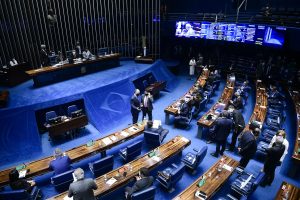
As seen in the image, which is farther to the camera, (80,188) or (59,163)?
(59,163)

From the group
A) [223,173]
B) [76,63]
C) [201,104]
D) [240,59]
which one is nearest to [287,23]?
[240,59]

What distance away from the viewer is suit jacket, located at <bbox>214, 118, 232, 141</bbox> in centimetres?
802

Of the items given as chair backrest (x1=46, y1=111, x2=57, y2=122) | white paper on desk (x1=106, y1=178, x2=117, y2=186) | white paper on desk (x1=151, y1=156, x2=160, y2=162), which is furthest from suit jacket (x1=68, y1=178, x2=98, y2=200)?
chair backrest (x1=46, y1=111, x2=57, y2=122)

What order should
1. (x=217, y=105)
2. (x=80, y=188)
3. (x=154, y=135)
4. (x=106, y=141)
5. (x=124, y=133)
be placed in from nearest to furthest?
(x=80, y=188) → (x=106, y=141) → (x=154, y=135) → (x=124, y=133) → (x=217, y=105)

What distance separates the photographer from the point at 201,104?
38.4ft

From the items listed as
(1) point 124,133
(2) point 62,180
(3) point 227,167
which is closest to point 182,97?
(1) point 124,133

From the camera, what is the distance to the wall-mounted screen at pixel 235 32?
14.0 metres

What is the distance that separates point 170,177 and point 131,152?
6.27 ft

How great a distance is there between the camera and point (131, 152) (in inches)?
321

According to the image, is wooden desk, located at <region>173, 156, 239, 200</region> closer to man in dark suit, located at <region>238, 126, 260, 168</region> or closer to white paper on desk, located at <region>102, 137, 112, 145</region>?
man in dark suit, located at <region>238, 126, 260, 168</region>

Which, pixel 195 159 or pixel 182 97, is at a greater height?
pixel 182 97

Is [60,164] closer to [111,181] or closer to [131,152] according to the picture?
[111,181]

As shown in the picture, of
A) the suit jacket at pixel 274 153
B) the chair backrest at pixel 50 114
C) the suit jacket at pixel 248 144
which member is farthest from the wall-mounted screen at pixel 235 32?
the chair backrest at pixel 50 114

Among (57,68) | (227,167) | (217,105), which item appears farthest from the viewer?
(57,68)
